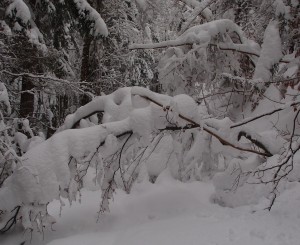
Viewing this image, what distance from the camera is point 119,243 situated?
12.4 ft

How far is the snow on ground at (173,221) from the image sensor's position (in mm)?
3703

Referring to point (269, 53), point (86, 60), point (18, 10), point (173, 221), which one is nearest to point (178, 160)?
point (173, 221)

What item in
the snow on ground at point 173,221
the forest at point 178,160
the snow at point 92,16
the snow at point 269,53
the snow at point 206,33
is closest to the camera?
the snow on ground at point 173,221

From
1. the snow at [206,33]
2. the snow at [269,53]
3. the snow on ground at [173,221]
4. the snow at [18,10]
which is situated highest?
the snow at [18,10]

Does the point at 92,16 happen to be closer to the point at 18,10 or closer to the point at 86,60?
the point at 18,10

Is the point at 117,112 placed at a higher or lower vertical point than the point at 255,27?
lower

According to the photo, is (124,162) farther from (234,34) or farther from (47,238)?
(234,34)

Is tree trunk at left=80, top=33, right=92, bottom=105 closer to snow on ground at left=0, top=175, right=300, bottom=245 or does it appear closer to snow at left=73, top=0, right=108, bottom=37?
snow at left=73, top=0, right=108, bottom=37

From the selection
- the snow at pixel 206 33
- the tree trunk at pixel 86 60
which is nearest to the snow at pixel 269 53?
the snow at pixel 206 33

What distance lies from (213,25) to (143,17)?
276 inches

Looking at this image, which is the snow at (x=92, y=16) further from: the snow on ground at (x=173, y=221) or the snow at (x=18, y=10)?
the snow on ground at (x=173, y=221)

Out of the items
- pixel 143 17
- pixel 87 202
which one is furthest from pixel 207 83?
pixel 143 17

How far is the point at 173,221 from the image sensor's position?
420 cm

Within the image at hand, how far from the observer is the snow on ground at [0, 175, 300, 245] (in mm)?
3703
